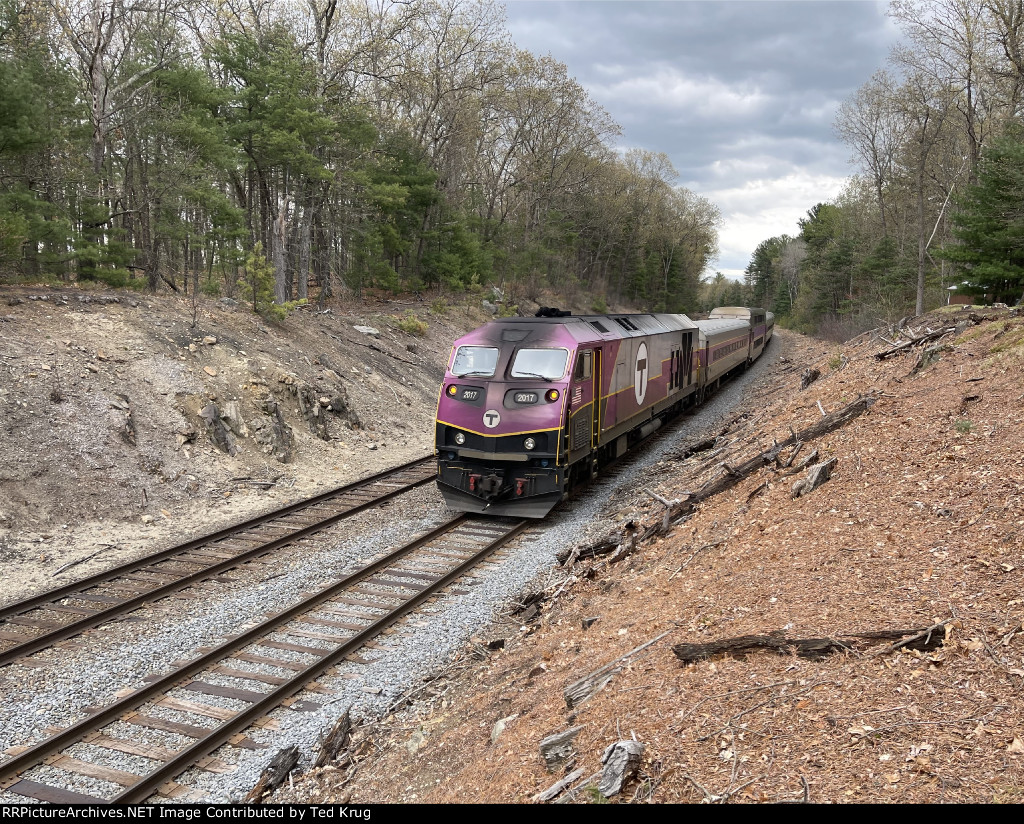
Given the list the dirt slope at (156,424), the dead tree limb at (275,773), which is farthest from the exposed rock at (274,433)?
the dead tree limb at (275,773)

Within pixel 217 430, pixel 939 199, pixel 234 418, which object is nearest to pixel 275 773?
pixel 217 430

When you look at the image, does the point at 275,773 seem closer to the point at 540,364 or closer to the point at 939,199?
the point at 540,364

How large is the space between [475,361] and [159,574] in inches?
249

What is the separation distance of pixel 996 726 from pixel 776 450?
6.90m

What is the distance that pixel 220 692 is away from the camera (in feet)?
21.9

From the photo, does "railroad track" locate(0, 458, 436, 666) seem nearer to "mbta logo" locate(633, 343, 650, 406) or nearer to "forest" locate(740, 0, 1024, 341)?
"mbta logo" locate(633, 343, 650, 406)

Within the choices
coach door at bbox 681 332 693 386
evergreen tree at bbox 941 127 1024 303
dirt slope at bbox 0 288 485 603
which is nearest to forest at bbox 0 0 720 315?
dirt slope at bbox 0 288 485 603

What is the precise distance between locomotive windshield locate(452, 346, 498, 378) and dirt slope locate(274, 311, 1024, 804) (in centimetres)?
448

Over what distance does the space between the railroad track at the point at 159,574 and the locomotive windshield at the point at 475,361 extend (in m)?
3.05

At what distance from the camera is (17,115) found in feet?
47.7

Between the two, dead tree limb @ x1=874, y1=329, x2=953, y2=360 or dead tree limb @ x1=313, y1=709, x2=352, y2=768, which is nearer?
dead tree limb @ x1=313, y1=709, x2=352, y2=768

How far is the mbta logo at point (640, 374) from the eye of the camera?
15398 millimetres

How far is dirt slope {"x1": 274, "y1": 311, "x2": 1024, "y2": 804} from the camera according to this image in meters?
3.72
